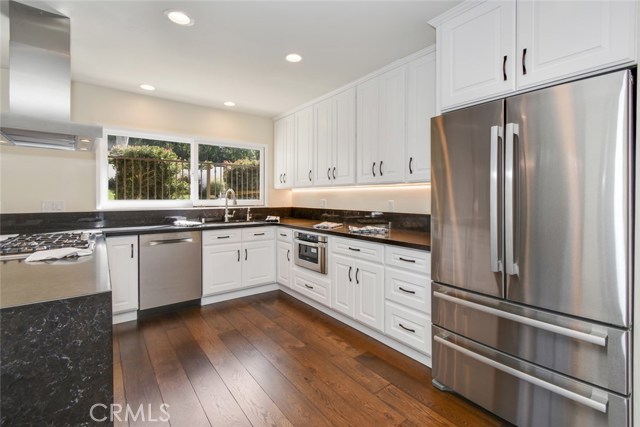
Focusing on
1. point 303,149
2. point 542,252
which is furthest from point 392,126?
point 542,252

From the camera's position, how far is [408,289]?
2.33 m

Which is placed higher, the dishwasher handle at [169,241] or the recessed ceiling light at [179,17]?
the recessed ceiling light at [179,17]

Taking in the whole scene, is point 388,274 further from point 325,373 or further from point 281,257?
point 281,257

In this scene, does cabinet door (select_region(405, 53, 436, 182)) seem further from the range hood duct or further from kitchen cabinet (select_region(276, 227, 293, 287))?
the range hood duct

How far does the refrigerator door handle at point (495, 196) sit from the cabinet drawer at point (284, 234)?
2.51m

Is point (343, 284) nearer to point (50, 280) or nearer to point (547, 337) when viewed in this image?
point (547, 337)

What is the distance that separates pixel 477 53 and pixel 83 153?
155 inches

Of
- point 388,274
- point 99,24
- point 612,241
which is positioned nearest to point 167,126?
point 99,24

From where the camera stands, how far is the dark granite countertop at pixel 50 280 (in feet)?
3.24

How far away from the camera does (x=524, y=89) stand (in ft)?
5.31

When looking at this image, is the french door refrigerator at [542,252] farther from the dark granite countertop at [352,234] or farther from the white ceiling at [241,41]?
the white ceiling at [241,41]

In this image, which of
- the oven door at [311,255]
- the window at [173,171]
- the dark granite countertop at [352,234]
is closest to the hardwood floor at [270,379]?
the oven door at [311,255]

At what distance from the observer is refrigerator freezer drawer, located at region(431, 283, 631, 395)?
1.32 meters

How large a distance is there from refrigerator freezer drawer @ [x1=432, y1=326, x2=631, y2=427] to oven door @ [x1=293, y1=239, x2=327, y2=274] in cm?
143
